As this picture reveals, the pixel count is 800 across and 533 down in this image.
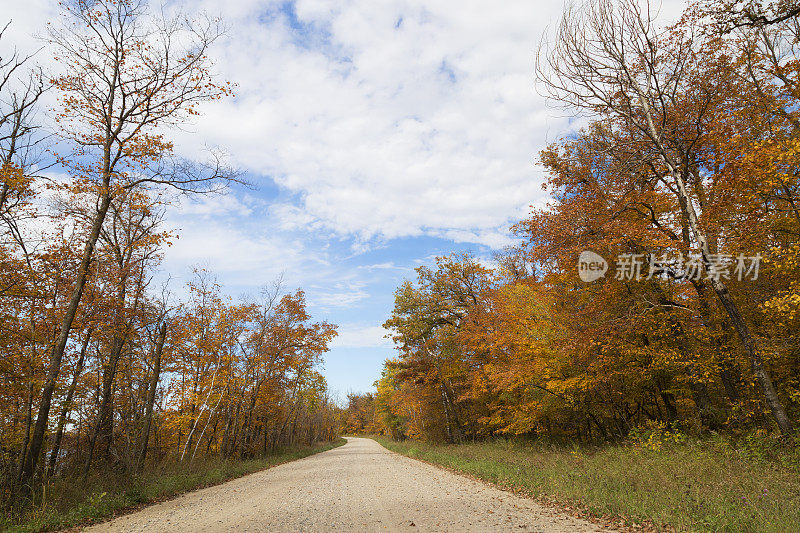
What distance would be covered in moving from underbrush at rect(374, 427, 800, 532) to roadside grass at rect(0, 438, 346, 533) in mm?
9882

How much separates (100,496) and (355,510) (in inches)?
237

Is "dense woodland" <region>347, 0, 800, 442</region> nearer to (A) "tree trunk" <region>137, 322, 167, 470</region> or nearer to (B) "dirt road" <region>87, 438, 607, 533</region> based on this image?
(B) "dirt road" <region>87, 438, 607, 533</region>

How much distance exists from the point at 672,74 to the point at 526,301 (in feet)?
30.4

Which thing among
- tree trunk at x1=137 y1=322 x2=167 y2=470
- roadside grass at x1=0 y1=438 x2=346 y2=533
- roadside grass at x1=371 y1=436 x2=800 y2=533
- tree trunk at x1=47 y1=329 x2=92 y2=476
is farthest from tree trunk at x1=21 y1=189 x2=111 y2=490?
roadside grass at x1=371 y1=436 x2=800 y2=533

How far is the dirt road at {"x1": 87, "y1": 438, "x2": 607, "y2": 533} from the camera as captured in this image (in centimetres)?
691

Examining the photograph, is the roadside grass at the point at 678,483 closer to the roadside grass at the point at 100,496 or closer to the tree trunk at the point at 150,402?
the roadside grass at the point at 100,496

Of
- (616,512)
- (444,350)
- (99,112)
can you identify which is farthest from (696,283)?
(99,112)

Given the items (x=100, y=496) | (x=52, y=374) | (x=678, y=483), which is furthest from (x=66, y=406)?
(x=678, y=483)

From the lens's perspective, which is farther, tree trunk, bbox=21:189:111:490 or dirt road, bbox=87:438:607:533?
tree trunk, bbox=21:189:111:490

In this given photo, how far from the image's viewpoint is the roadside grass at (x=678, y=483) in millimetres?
5914

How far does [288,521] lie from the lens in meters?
7.42

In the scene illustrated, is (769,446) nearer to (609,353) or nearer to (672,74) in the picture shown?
(609,353)

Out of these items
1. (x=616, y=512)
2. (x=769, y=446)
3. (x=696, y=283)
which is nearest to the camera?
(x=616, y=512)

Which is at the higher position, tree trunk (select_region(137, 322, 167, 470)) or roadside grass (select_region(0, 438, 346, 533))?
tree trunk (select_region(137, 322, 167, 470))
